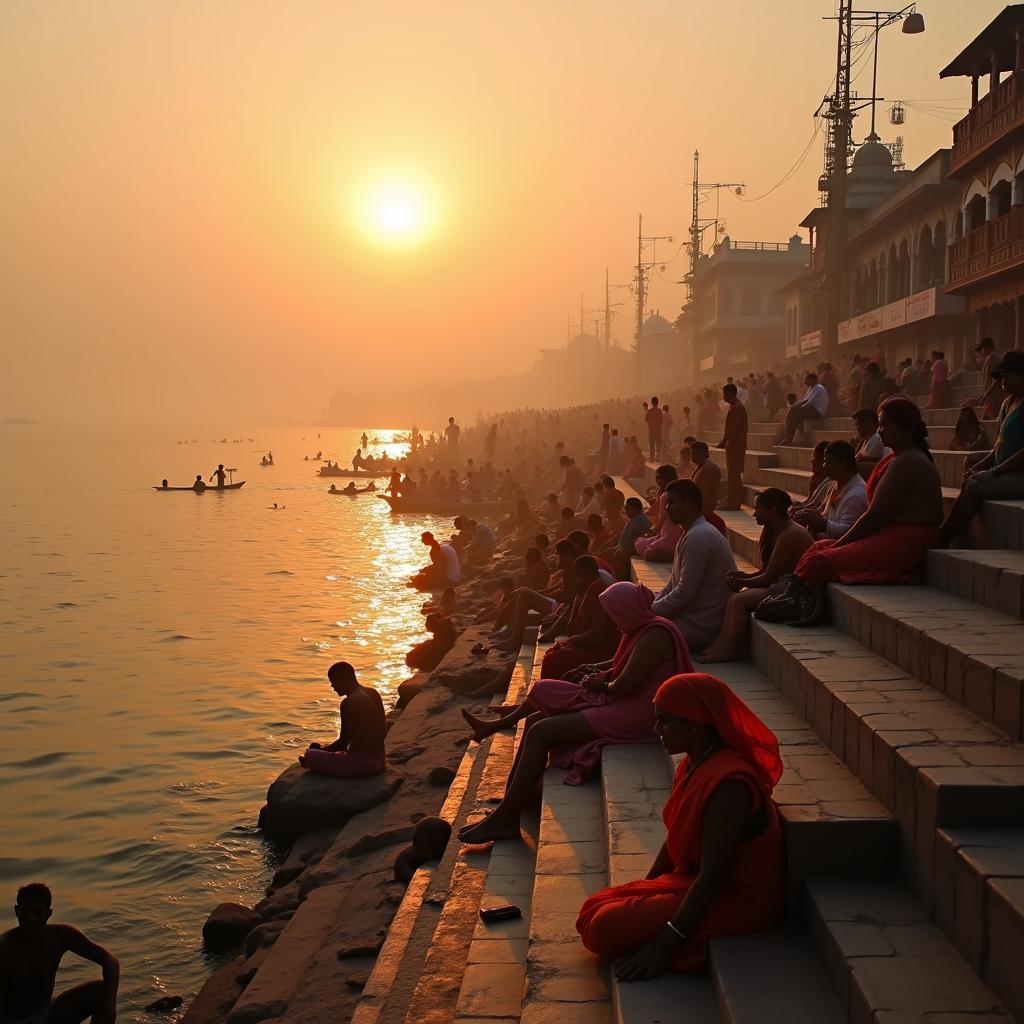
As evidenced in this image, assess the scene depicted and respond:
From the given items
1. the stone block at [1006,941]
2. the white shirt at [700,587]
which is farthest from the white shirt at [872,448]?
the stone block at [1006,941]

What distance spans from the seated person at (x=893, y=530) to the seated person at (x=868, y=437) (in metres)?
A: 2.52

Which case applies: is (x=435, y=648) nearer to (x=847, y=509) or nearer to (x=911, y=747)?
(x=847, y=509)

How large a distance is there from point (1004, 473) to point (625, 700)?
111 inches

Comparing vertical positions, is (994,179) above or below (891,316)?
above

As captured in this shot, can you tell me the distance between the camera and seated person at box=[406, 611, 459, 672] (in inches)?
533

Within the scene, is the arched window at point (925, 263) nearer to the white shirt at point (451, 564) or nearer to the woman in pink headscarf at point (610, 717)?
the white shirt at point (451, 564)

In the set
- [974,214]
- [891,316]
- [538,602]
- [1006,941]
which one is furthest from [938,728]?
[891,316]

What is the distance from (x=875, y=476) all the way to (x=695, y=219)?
162 ft

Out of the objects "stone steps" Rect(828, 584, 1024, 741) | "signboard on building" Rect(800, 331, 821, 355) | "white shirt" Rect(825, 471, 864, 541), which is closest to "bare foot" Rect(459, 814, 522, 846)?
"stone steps" Rect(828, 584, 1024, 741)

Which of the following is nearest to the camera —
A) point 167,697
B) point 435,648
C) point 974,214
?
point 435,648

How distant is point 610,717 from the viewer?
5523 mm

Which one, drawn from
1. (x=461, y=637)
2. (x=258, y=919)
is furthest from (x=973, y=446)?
(x=258, y=919)

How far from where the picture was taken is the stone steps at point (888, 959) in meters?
2.72

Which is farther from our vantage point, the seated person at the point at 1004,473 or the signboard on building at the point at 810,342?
the signboard on building at the point at 810,342
